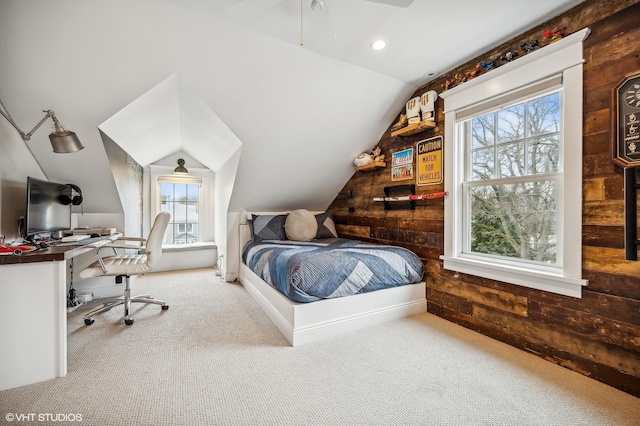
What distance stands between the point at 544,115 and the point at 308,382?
2.45 meters

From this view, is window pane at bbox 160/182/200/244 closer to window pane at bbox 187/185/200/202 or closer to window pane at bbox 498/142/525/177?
window pane at bbox 187/185/200/202

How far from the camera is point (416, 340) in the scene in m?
2.07

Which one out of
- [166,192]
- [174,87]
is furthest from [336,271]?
[166,192]

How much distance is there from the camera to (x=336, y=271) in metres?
2.14

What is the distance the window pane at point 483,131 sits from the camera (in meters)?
2.25

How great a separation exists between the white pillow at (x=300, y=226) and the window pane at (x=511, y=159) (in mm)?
2186

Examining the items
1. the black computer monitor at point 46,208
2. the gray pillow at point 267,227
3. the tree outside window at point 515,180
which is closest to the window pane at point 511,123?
the tree outside window at point 515,180

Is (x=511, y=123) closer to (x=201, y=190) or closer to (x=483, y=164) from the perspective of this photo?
(x=483, y=164)

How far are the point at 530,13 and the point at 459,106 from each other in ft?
2.33

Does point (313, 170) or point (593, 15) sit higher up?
point (593, 15)

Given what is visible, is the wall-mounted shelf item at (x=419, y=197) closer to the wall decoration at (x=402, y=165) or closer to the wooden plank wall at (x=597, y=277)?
the wall decoration at (x=402, y=165)

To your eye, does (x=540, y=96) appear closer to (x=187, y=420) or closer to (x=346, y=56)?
(x=346, y=56)

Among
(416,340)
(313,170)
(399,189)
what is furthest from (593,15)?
(313,170)

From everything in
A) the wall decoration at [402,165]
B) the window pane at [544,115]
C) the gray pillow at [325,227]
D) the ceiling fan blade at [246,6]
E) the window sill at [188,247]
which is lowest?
the window sill at [188,247]
